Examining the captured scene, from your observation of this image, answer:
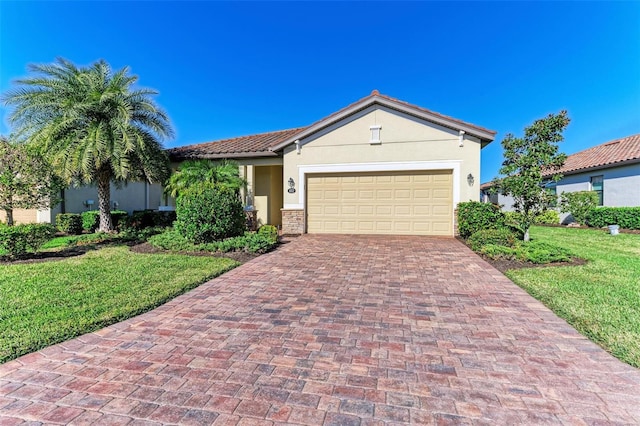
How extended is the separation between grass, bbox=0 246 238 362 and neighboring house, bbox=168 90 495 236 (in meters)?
6.02

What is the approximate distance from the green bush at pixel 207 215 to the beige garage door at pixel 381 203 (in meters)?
4.31

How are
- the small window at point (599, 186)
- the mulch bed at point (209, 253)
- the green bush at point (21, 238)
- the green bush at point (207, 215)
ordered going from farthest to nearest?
the small window at point (599, 186)
the green bush at point (207, 215)
the mulch bed at point (209, 253)
the green bush at point (21, 238)

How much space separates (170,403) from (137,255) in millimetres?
6675

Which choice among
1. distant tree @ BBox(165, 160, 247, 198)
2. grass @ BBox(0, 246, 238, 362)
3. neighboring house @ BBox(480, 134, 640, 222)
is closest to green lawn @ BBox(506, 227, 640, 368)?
grass @ BBox(0, 246, 238, 362)

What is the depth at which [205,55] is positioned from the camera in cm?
1442

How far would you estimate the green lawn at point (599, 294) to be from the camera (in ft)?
11.0

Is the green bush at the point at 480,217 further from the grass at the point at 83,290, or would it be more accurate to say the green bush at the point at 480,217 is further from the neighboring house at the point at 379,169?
the grass at the point at 83,290

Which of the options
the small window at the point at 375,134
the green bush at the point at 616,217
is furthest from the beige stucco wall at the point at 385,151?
the green bush at the point at 616,217

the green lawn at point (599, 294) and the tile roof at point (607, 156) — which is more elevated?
the tile roof at point (607, 156)

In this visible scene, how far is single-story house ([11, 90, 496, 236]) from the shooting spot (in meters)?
11.1

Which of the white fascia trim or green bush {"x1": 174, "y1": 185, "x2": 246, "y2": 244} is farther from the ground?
the white fascia trim

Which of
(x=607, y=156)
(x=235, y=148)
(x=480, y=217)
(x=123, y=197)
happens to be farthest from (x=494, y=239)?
(x=123, y=197)

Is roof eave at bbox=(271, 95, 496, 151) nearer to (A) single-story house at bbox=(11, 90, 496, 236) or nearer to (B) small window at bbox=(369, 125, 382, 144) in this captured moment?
(A) single-story house at bbox=(11, 90, 496, 236)

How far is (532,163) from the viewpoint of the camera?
905 centimetres
